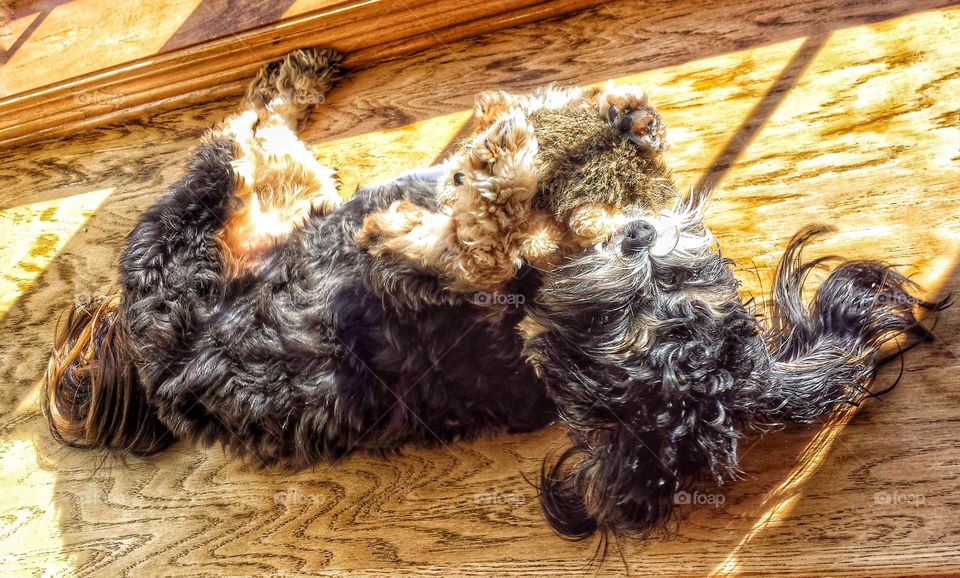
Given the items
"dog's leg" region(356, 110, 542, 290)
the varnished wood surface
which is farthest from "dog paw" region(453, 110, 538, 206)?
the varnished wood surface

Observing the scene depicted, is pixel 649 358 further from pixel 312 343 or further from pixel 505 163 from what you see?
pixel 312 343

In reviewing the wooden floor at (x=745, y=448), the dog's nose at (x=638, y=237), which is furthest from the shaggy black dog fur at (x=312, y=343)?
the wooden floor at (x=745, y=448)

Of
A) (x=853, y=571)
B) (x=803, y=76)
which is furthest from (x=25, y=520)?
(x=803, y=76)

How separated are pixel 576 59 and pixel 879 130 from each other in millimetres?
1330

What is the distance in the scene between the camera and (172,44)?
3.37 m

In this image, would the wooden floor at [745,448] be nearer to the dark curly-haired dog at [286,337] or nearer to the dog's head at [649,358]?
the dark curly-haired dog at [286,337]

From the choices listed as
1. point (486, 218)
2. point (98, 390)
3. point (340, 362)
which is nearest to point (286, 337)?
point (340, 362)

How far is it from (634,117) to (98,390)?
7.80 ft

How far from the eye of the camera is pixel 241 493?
2951 mm

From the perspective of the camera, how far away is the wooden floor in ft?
8.23

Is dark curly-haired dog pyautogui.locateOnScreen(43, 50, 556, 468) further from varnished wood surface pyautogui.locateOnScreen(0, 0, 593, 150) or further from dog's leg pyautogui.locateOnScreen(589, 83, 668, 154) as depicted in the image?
varnished wood surface pyautogui.locateOnScreen(0, 0, 593, 150)

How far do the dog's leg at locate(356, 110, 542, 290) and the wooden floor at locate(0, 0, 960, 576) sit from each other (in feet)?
3.18

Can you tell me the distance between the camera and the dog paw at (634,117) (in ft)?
6.97

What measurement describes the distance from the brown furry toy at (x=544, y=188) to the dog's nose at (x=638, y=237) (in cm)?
6
